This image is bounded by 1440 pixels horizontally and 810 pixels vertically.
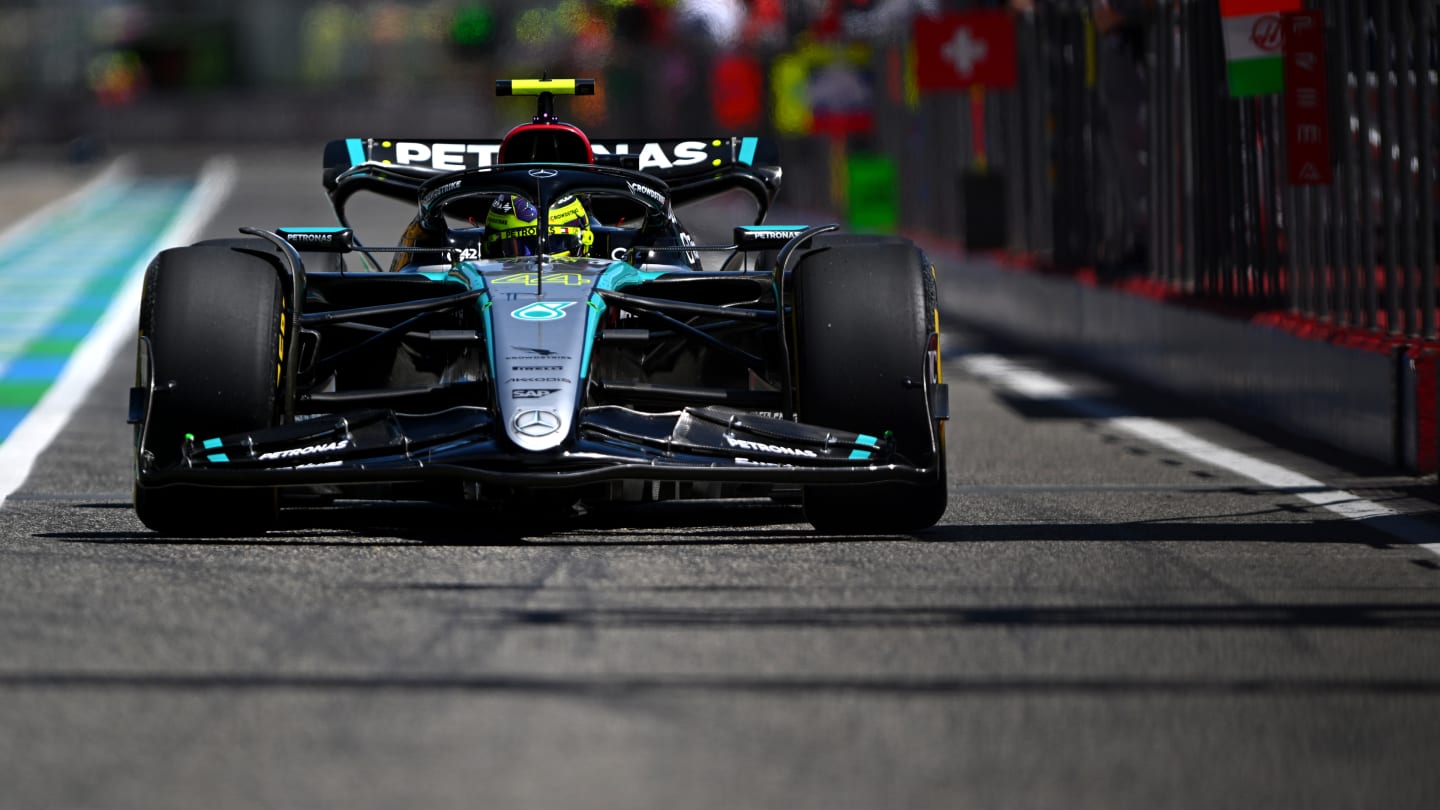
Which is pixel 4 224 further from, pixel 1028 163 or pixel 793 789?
pixel 793 789

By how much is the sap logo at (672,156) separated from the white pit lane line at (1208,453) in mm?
2505

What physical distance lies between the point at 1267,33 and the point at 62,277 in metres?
19.6

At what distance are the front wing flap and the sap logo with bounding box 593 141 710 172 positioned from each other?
11.4 ft

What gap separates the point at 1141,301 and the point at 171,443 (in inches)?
362

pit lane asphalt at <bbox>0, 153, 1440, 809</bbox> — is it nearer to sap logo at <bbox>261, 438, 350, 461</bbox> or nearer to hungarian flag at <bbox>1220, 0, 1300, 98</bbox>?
sap logo at <bbox>261, 438, 350, 461</bbox>

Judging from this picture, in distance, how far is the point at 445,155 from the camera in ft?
38.9

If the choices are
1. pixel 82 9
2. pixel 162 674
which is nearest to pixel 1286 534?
pixel 162 674

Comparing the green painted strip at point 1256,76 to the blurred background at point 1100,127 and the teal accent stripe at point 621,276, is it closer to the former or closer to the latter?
the blurred background at point 1100,127

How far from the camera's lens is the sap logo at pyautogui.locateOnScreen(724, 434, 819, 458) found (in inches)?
326

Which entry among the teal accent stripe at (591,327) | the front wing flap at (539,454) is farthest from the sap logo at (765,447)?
the teal accent stripe at (591,327)

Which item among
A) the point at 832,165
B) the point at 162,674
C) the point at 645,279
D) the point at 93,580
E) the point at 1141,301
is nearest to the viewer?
the point at 162,674

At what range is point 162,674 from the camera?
5965mm

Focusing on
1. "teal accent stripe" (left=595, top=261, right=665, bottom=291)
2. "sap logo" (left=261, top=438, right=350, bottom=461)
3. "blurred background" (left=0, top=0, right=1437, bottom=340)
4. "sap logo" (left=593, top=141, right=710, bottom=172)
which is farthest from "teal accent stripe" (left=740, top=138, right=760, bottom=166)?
"sap logo" (left=261, top=438, right=350, bottom=461)

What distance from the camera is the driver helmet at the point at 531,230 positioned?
1008 centimetres
